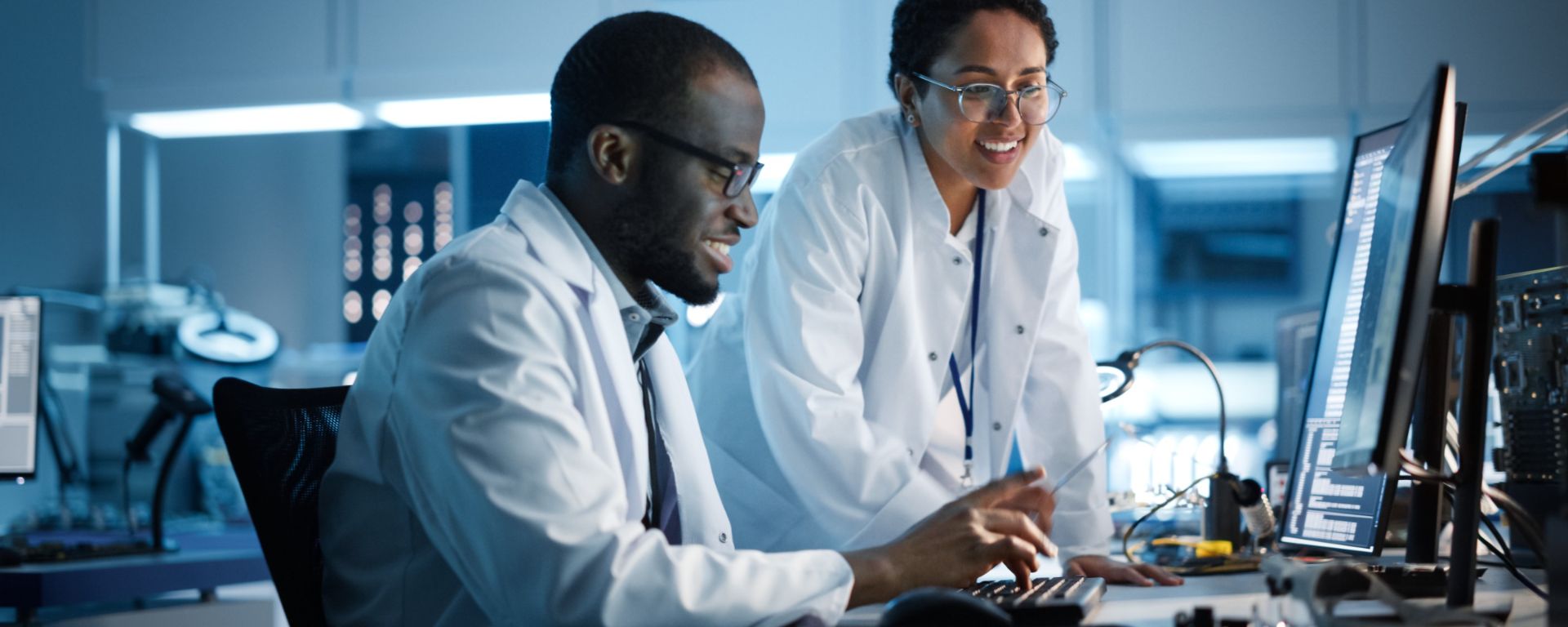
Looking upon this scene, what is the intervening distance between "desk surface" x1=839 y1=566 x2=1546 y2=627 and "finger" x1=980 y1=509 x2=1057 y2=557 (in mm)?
75

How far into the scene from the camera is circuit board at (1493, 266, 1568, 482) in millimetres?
1389

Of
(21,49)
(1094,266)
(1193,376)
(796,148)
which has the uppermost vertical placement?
(21,49)

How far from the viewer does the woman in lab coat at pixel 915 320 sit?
1545mm

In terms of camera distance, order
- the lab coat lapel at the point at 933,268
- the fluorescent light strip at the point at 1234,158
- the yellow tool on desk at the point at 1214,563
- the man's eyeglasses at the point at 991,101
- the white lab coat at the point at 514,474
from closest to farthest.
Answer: the white lab coat at the point at 514,474 < the yellow tool on desk at the point at 1214,563 < the man's eyeglasses at the point at 991,101 < the lab coat lapel at the point at 933,268 < the fluorescent light strip at the point at 1234,158

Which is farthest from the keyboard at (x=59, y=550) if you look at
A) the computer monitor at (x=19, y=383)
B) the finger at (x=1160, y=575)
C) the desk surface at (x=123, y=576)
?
the finger at (x=1160, y=575)

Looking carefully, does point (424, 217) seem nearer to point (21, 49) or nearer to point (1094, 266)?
point (21, 49)

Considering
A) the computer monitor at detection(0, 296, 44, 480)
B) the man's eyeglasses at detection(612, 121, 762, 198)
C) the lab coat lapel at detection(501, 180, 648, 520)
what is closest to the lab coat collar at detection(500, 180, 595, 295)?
the lab coat lapel at detection(501, 180, 648, 520)

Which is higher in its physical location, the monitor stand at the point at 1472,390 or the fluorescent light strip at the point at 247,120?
the fluorescent light strip at the point at 247,120

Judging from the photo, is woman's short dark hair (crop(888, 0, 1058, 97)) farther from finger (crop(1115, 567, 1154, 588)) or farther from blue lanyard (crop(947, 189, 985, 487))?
finger (crop(1115, 567, 1154, 588))

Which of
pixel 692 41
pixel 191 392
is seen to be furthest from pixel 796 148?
pixel 692 41

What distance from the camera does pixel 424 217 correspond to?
174 inches

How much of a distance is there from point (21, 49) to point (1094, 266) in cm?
341

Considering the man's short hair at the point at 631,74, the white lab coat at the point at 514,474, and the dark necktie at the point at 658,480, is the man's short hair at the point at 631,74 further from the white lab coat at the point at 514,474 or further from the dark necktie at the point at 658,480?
the dark necktie at the point at 658,480

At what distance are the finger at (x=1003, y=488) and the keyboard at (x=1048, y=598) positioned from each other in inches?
3.1
